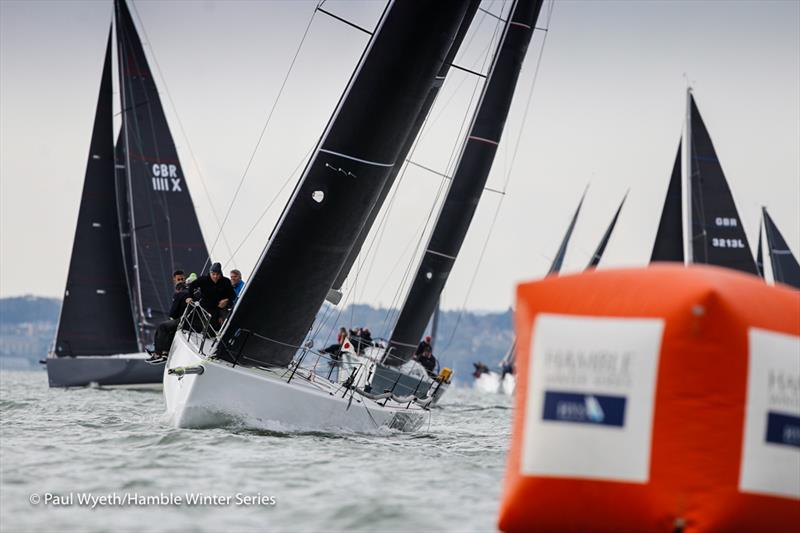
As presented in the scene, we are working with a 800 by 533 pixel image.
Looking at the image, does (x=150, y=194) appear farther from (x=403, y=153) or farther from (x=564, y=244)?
(x=564, y=244)

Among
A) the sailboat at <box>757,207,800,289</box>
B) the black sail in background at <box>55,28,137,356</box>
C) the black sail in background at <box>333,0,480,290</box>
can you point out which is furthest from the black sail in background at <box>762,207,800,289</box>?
the black sail in background at <box>333,0,480,290</box>

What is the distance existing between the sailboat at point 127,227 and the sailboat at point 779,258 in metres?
13.9

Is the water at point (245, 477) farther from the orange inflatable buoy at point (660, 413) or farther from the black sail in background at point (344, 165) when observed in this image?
the black sail in background at point (344, 165)

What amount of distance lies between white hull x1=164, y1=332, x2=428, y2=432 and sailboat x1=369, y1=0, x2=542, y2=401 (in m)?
10.2

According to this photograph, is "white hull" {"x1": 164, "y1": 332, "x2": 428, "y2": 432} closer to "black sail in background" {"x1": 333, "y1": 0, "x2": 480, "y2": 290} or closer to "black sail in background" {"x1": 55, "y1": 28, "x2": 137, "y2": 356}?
"black sail in background" {"x1": 333, "y1": 0, "x2": 480, "y2": 290}

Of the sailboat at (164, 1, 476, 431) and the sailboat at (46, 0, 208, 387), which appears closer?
the sailboat at (164, 1, 476, 431)

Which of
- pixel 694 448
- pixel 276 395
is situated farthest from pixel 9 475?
pixel 694 448

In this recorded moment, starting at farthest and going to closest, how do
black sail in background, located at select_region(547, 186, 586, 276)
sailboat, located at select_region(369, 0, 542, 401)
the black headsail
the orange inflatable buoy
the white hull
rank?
black sail in background, located at select_region(547, 186, 586, 276)
the black headsail
sailboat, located at select_region(369, 0, 542, 401)
the white hull
the orange inflatable buoy

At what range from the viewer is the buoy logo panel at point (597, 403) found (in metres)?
4.79

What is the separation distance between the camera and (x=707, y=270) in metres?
4.98

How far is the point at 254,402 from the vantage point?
9.68 metres

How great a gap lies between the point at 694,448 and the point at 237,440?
489 cm

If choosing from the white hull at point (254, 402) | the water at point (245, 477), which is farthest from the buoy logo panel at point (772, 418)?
the white hull at point (254, 402)

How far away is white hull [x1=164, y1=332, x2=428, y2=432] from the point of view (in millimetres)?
9602
